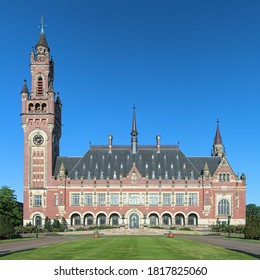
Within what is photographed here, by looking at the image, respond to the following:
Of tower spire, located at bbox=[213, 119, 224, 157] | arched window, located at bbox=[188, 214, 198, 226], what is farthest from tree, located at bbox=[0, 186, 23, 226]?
tower spire, located at bbox=[213, 119, 224, 157]

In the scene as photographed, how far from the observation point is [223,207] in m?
92.8

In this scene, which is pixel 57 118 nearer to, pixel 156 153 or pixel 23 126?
pixel 23 126

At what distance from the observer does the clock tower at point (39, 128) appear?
3644 inches

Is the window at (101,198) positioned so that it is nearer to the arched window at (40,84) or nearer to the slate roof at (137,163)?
the slate roof at (137,163)

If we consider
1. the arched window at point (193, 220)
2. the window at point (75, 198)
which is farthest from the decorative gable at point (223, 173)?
the window at point (75, 198)

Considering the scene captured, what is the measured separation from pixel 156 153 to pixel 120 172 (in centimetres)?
966

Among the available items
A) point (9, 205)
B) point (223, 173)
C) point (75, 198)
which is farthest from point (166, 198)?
point (9, 205)

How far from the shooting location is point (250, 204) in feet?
604

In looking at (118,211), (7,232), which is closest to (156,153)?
(118,211)

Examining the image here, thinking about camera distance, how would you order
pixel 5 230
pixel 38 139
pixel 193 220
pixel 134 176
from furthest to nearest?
pixel 38 139 < pixel 134 176 < pixel 193 220 < pixel 5 230

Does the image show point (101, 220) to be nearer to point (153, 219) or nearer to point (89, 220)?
point (89, 220)

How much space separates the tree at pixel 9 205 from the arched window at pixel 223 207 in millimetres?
44094

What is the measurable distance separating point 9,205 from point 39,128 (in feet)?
59.3
